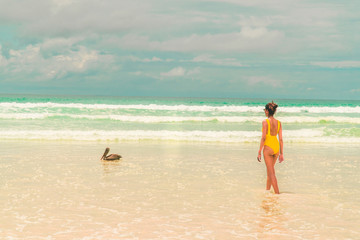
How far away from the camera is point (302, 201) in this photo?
22.9 ft

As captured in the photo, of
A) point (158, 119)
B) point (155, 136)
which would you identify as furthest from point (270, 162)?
point (158, 119)

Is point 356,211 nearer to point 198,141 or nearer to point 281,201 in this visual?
point 281,201

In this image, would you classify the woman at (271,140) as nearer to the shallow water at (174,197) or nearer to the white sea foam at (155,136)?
the shallow water at (174,197)

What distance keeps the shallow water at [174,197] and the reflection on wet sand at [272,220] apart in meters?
0.01

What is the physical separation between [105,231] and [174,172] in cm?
448

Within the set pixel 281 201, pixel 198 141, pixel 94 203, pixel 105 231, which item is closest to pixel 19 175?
pixel 94 203

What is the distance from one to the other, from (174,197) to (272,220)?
1964mm

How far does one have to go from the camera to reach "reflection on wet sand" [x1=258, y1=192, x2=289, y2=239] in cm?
516

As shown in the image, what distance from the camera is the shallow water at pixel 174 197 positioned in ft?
17.4

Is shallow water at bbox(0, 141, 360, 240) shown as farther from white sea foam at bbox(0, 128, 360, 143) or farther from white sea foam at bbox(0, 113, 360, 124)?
white sea foam at bbox(0, 113, 360, 124)

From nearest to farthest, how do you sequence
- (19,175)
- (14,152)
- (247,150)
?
1. (19,175)
2. (14,152)
3. (247,150)

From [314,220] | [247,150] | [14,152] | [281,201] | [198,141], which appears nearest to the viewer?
[314,220]

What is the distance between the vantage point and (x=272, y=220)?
19.0ft

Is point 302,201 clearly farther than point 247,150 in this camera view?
Result: No
